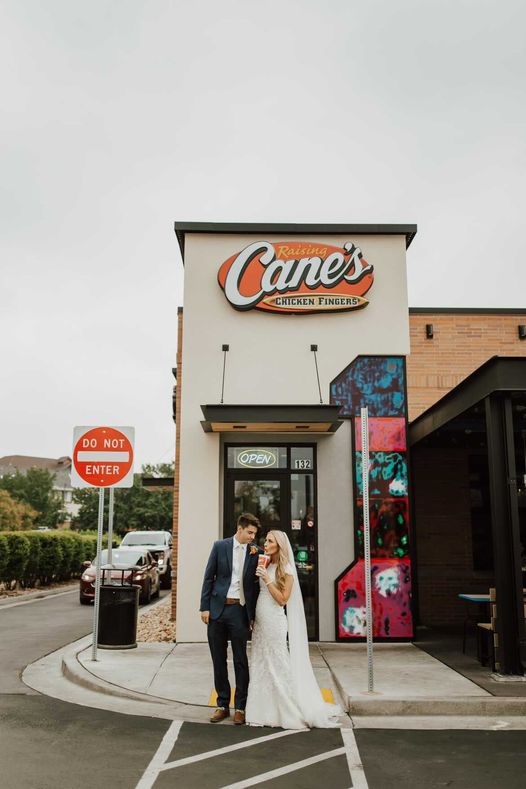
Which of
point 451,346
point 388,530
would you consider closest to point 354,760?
point 388,530

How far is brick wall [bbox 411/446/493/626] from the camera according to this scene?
13.5m

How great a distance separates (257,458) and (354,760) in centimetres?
697

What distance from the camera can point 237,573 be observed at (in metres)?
Result: 7.17

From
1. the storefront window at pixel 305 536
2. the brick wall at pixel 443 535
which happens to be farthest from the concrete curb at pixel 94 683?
the brick wall at pixel 443 535

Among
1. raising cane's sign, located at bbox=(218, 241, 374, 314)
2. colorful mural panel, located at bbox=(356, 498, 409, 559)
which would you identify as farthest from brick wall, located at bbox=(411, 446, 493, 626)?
raising cane's sign, located at bbox=(218, 241, 374, 314)

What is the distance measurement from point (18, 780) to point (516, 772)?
147 inches

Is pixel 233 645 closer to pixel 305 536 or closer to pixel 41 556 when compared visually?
pixel 305 536

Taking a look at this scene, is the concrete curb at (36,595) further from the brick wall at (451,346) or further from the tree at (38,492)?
the tree at (38,492)

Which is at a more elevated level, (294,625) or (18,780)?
(294,625)

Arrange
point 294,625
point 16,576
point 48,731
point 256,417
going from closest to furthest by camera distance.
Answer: point 48,731, point 294,625, point 256,417, point 16,576

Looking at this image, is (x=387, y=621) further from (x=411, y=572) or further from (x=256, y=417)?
(x=256, y=417)

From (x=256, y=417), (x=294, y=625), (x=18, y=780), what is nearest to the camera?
(x=18, y=780)

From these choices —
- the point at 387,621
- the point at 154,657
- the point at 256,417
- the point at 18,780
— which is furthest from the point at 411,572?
the point at 18,780

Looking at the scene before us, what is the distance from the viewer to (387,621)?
11.7 m
